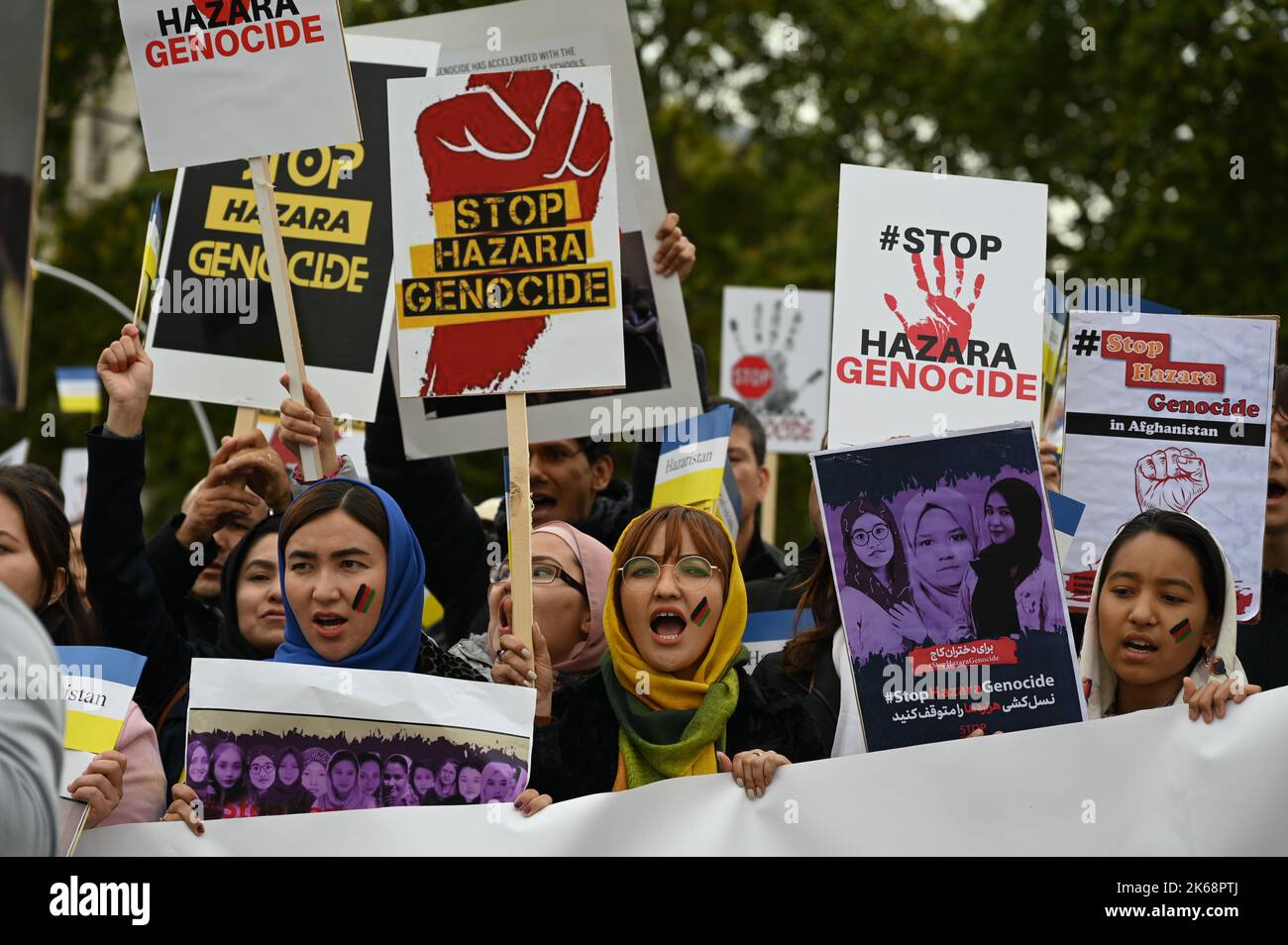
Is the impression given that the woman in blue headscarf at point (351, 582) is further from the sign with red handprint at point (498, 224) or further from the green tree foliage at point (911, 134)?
the green tree foliage at point (911, 134)

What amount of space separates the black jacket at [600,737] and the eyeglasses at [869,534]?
478 millimetres

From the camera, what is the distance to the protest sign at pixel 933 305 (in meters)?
4.60

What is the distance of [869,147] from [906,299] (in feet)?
48.6

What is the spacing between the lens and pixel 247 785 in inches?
145

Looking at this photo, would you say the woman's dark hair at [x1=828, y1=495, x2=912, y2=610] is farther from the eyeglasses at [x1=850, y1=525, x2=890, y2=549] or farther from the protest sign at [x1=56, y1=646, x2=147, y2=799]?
the protest sign at [x1=56, y1=646, x2=147, y2=799]

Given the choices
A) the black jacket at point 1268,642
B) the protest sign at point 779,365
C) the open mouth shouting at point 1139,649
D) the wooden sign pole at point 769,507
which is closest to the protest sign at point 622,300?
the open mouth shouting at point 1139,649

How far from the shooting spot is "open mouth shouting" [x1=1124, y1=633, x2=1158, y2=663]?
3.88 metres

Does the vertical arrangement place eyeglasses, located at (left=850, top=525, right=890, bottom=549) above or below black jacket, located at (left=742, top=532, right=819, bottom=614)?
above

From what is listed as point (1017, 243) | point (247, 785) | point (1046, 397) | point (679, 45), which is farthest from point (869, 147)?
point (247, 785)

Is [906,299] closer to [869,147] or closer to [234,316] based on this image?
Result: [234,316]

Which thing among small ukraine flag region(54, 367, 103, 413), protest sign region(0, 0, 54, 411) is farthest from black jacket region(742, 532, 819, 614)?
small ukraine flag region(54, 367, 103, 413)

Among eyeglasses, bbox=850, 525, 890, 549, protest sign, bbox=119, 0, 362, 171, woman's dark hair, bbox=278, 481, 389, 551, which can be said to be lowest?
eyeglasses, bbox=850, 525, 890, 549

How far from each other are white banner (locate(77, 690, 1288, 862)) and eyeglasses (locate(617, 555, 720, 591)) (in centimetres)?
52

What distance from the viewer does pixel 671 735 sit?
3930mm
